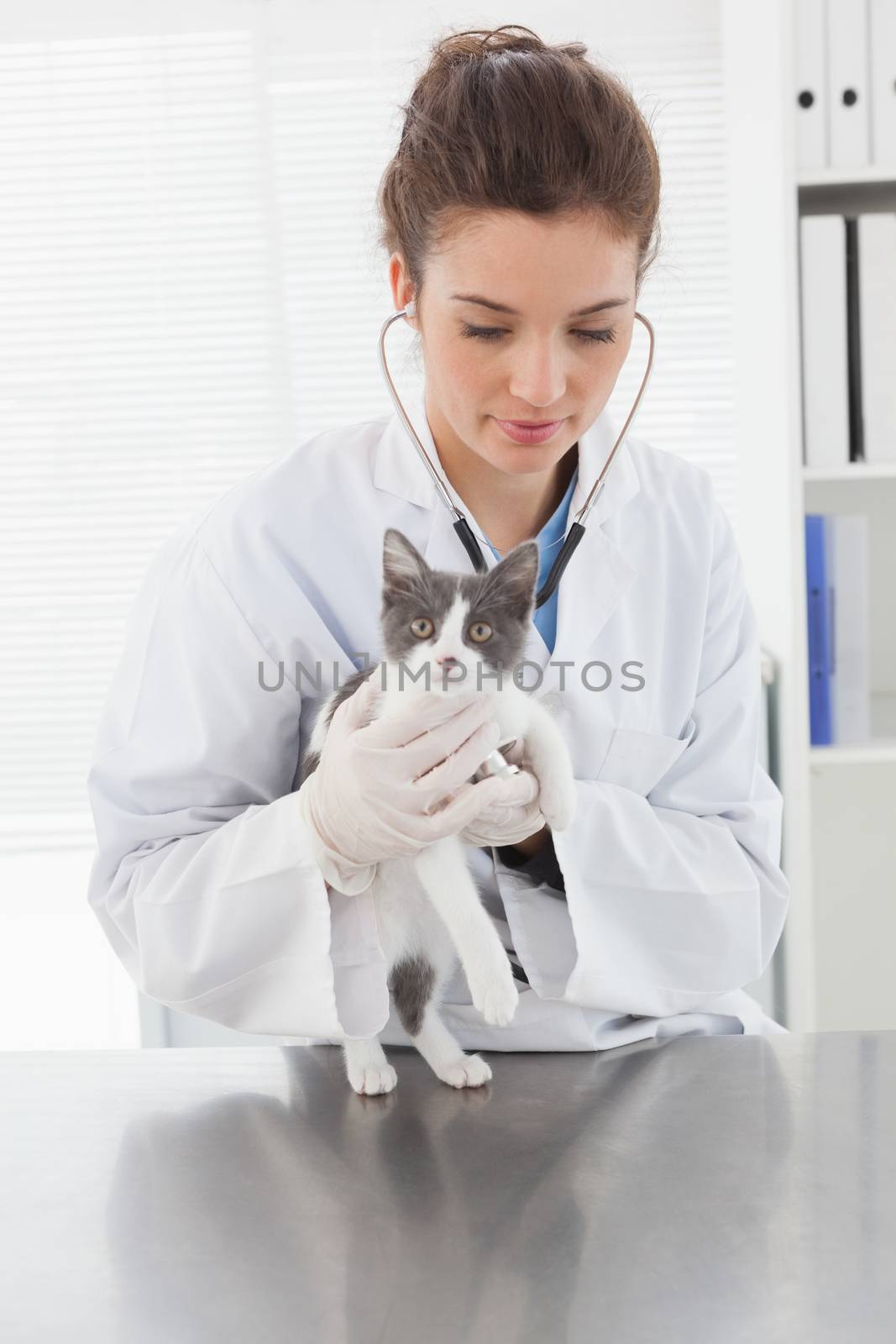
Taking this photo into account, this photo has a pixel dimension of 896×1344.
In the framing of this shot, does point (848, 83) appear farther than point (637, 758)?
Yes

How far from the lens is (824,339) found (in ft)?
6.73

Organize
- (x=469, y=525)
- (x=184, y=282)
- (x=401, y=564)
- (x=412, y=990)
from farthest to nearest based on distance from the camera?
(x=184, y=282) → (x=469, y=525) → (x=412, y=990) → (x=401, y=564)

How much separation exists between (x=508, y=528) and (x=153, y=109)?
2.00 metres

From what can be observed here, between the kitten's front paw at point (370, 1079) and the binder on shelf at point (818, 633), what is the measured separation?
1.39 metres

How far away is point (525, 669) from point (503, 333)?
359 mm

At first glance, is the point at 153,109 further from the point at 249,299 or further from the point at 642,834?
the point at 642,834

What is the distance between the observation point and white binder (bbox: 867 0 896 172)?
1984 millimetres

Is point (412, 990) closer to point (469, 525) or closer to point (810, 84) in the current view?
point (469, 525)

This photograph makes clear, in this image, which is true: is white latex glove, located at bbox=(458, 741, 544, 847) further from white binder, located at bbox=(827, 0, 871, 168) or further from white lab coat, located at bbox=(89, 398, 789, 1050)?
white binder, located at bbox=(827, 0, 871, 168)

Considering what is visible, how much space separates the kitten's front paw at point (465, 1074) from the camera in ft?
3.58

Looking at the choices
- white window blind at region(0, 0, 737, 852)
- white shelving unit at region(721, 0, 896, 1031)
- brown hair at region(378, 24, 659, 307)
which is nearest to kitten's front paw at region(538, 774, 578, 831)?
brown hair at region(378, 24, 659, 307)

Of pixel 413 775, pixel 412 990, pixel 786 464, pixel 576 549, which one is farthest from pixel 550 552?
pixel 786 464

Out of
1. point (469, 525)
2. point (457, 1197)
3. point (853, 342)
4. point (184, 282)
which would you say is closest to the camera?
point (457, 1197)

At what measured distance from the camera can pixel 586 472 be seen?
1367 millimetres
